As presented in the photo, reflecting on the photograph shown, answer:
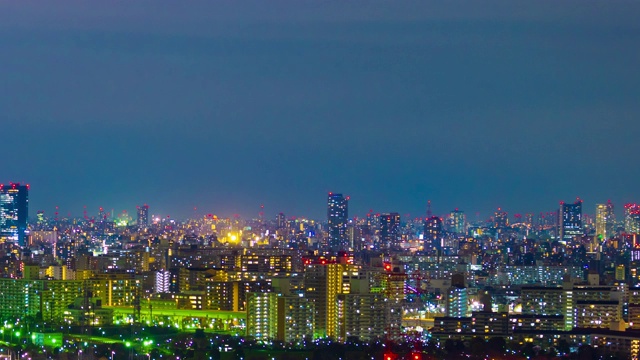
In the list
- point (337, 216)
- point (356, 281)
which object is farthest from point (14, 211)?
point (356, 281)

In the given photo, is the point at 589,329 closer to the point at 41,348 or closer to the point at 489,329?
the point at 489,329

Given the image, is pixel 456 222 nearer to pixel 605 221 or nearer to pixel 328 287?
pixel 605 221

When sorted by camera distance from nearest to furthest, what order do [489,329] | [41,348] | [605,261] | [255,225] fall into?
[41,348], [489,329], [605,261], [255,225]

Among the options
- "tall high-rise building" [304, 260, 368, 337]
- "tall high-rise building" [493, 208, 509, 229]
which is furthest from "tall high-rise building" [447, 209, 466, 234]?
"tall high-rise building" [304, 260, 368, 337]

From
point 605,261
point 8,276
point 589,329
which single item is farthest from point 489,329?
point 605,261

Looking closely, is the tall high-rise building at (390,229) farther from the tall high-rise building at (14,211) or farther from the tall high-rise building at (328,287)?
the tall high-rise building at (328,287)

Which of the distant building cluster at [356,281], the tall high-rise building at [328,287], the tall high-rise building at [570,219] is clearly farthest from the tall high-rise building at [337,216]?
the tall high-rise building at [328,287]
